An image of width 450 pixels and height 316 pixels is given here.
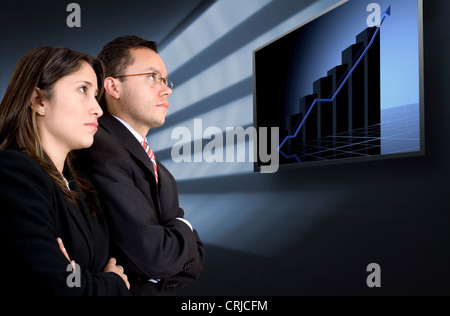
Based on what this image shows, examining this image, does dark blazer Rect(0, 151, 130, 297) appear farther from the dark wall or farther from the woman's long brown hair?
the dark wall

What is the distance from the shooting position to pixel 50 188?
3.06 ft

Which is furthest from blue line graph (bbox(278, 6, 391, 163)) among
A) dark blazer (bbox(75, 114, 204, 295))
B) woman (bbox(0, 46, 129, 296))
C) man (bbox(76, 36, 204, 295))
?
woman (bbox(0, 46, 129, 296))

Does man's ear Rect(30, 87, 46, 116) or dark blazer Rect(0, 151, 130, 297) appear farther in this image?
man's ear Rect(30, 87, 46, 116)

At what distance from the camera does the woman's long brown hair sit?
3.27 ft

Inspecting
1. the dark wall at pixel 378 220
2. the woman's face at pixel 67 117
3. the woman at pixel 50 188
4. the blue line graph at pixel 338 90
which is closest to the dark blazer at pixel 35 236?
the woman at pixel 50 188

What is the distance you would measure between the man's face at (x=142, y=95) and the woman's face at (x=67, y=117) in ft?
1.01

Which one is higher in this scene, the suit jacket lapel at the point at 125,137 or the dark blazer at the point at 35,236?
the suit jacket lapel at the point at 125,137

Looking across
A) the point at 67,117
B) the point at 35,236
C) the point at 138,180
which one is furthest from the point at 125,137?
the point at 35,236

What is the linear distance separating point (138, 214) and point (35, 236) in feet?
1.19

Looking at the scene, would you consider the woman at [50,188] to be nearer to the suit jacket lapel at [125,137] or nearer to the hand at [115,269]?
the hand at [115,269]

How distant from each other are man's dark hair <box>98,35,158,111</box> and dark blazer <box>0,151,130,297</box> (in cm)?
59

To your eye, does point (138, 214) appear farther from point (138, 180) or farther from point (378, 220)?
point (378, 220)

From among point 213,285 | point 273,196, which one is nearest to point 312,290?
point 273,196

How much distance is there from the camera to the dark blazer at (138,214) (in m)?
1.15
